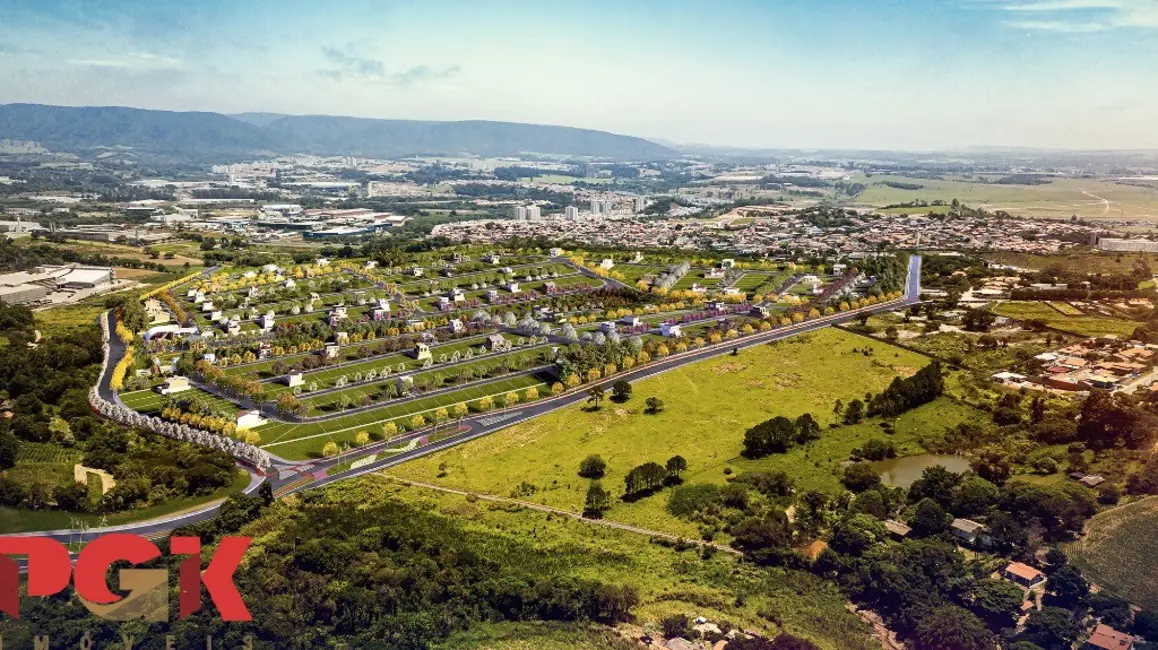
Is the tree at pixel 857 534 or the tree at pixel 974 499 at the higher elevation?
the tree at pixel 974 499

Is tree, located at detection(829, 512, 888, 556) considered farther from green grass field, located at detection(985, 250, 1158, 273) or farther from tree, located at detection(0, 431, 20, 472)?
green grass field, located at detection(985, 250, 1158, 273)

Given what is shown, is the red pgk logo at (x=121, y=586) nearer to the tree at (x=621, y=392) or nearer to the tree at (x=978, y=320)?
the tree at (x=621, y=392)

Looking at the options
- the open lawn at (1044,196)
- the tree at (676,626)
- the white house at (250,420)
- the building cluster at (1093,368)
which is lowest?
the tree at (676,626)

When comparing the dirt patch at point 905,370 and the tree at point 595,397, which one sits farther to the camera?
the dirt patch at point 905,370

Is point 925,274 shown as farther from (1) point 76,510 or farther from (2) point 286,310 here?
(1) point 76,510

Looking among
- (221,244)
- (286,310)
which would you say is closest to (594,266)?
(286,310)

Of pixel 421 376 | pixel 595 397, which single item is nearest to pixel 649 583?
pixel 595 397

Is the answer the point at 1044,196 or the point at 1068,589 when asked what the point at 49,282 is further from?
the point at 1044,196

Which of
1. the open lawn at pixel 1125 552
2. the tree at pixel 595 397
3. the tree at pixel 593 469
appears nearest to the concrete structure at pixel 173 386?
the tree at pixel 595 397
